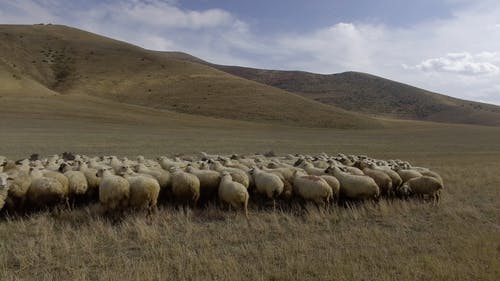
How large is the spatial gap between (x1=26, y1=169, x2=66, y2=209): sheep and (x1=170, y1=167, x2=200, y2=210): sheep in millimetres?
2403

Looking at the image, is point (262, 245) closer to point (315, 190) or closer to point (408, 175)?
point (315, 190)

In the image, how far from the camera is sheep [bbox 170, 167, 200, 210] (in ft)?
31.7

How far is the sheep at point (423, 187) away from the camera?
1089 cm

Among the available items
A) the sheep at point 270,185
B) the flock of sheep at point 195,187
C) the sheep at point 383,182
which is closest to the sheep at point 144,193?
the flock of sheep at point 195,187

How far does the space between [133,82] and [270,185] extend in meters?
77.8

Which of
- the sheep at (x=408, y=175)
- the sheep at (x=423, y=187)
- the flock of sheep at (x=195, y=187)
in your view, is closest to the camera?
the flock of sheep at (x=195, y=187)

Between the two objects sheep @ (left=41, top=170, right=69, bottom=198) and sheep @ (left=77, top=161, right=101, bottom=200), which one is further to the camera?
sheep @ (left=77, top=161, right=101, bottom=200)

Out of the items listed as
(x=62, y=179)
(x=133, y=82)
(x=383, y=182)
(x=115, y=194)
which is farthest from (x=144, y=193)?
(x=133, y=82)

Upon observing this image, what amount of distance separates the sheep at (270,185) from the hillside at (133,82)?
174 ft

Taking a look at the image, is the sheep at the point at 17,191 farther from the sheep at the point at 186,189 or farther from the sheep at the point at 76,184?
the sheep at the point at 186,189

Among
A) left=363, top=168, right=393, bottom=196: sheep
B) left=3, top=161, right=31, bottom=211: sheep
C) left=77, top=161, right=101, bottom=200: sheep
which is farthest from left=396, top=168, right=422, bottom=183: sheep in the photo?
left=3, top=161, right=31, bottom=211: sheep

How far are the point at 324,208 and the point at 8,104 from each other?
53944 mm

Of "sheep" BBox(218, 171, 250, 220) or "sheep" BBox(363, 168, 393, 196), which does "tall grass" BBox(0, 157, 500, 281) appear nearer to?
"sheep" BBox(218, 171, 250, 220)

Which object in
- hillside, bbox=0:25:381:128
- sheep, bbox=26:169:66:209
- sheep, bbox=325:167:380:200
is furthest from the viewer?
hillside, bbox=0:25:381:128
